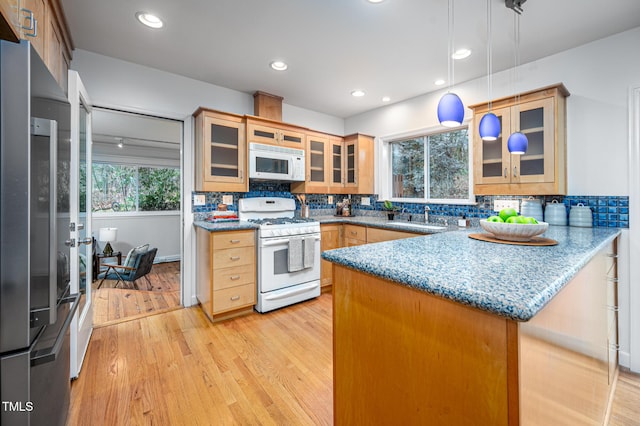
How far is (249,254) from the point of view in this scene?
2920mm

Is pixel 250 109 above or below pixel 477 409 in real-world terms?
above

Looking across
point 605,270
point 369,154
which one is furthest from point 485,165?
point 369,154

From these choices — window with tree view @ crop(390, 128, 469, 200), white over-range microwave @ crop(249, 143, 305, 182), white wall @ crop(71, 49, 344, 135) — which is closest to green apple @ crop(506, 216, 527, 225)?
window with tree view @ crop(390, 128, 469, 200)

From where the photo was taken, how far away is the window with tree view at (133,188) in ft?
16.6

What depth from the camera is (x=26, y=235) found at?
79 cm

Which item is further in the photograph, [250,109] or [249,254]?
[250,109]

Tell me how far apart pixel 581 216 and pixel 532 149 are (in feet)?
2.11

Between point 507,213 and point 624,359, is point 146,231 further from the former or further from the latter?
point 624,359

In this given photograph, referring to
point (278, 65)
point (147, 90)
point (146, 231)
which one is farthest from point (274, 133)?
point (146, 231)

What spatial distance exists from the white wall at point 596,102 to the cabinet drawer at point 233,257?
2.98m

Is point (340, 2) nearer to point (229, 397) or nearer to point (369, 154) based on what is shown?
point (369, 154)

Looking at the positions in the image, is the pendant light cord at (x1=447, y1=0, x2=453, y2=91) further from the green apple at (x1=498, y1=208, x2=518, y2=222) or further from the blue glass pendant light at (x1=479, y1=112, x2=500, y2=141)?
the green apple at (x1=498, y1=208, x2=518, y2=222)

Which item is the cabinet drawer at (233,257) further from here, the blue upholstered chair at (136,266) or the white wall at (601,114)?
the white wall at (601,114)

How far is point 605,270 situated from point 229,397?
237 centimetres
